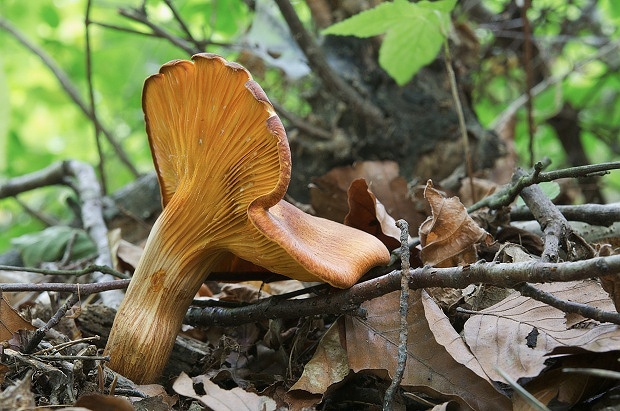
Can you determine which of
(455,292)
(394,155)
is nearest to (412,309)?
(455,292)

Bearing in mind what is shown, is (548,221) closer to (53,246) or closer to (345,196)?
(345,196)

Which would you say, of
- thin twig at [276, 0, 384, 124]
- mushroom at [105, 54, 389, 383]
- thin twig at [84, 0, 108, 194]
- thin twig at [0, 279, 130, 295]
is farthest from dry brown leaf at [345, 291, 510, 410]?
thin twig at [84, 0, 108, 194]

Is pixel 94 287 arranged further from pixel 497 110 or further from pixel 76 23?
pixel 76 23

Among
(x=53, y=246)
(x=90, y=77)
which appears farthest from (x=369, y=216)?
(x=90, y=77)

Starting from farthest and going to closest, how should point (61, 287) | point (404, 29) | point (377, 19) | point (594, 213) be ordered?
point (404, 29)
point (377, 19)
point (594, 213)
point (61, 287)

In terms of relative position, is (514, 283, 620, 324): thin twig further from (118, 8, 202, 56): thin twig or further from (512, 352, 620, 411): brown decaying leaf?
(118, 8, 202, 56): thin twig

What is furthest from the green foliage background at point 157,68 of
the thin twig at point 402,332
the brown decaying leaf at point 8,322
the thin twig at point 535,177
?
the brown decaying leaf at point 8,322

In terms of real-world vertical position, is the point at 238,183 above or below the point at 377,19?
below
